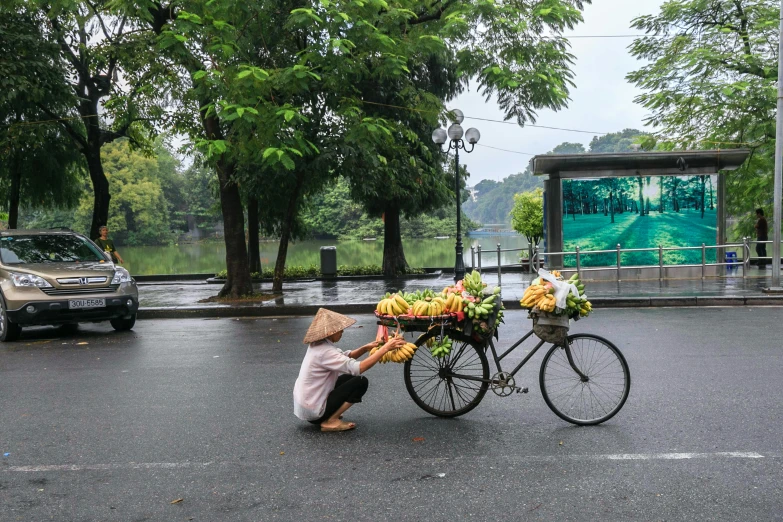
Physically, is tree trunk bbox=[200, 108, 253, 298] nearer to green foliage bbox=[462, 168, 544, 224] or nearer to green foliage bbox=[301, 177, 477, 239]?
green foliage bbox=[301, 177, 477, 239]

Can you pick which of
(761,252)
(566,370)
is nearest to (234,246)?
(566,370)

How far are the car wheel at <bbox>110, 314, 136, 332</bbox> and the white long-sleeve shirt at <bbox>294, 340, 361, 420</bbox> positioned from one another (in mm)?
7439

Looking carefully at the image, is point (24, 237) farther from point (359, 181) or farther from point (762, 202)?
point (762, 202)

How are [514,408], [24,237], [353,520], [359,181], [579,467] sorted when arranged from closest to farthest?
[353,520] → [579,467] → [514,408] → [24,237] → [359,181]

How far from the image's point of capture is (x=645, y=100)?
24062 mm

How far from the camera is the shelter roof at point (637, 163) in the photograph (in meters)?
18.0

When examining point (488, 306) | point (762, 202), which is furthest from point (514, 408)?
point (762, 202)

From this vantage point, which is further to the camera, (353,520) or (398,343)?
(398,343)

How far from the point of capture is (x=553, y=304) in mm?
5434

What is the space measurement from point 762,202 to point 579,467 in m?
23.3

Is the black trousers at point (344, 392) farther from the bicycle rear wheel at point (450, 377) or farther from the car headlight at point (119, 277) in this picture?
the car headlight at point (119, 277)

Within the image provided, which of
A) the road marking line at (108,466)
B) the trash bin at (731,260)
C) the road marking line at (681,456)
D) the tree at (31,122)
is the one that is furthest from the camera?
the trash bin at (731,260)

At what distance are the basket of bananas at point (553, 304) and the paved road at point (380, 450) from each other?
0.78 meters

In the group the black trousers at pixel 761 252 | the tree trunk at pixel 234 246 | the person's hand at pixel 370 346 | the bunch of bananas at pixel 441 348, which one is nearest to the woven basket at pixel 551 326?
the bunch of bananas at pixel 441 348
